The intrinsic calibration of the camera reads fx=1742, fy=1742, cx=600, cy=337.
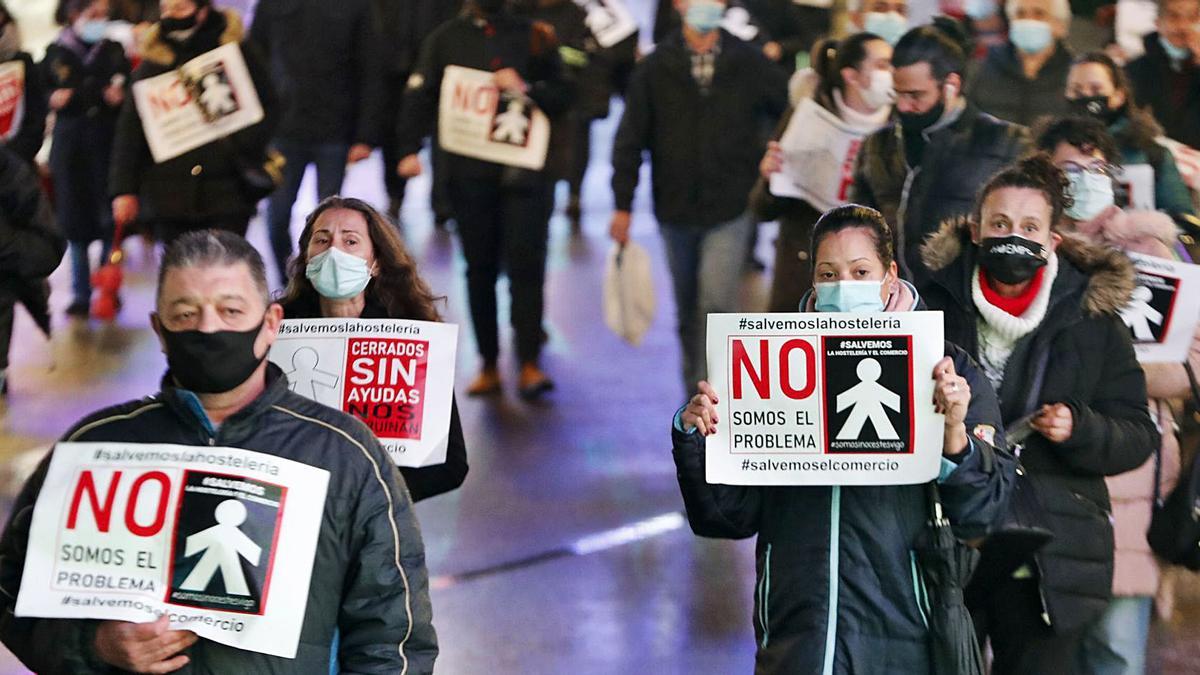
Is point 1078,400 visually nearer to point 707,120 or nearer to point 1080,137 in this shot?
point 1080,137

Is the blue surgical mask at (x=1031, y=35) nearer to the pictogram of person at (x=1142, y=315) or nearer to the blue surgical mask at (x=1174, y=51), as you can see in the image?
the blue surgical mask at (x=1174, y=51)

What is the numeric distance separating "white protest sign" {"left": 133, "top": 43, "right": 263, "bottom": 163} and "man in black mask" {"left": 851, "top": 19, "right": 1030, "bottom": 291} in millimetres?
3580

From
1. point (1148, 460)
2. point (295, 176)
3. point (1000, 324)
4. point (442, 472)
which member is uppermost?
point (1000, 324)

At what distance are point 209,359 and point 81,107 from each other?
8363 millimetres

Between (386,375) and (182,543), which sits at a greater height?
(182,543)

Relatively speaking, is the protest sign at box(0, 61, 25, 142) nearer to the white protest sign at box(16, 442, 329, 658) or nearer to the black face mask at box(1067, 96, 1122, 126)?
the black face mask at box(1067, 96, 1122, 126)

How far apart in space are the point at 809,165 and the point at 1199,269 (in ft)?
8.82

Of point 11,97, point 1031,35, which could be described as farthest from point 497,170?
point 1031,35

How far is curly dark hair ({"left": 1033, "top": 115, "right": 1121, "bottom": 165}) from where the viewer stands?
5.92m

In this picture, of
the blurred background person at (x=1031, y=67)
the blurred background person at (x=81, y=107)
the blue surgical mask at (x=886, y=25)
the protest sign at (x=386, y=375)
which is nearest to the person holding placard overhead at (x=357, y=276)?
the protest sign at (x=386, y=375)

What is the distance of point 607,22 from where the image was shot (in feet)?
42.9

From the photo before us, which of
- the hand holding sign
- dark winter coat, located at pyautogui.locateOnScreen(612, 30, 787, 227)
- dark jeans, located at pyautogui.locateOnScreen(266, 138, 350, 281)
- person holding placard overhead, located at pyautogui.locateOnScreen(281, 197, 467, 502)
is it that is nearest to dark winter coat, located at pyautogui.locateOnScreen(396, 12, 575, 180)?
dark winter coat, located at pyautogui.locateOnScreen(612, 30, 787, 227)

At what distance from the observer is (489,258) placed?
31.4 feet

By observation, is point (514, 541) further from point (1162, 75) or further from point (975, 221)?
point (1162, 75)
